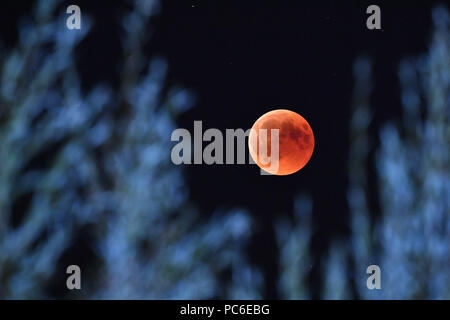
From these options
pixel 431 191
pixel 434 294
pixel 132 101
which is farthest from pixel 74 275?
pixel 431 191

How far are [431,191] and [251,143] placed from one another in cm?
242

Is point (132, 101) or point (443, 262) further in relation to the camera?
point (443, 262)

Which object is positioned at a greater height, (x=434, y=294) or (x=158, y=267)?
(x=158, y=267)
